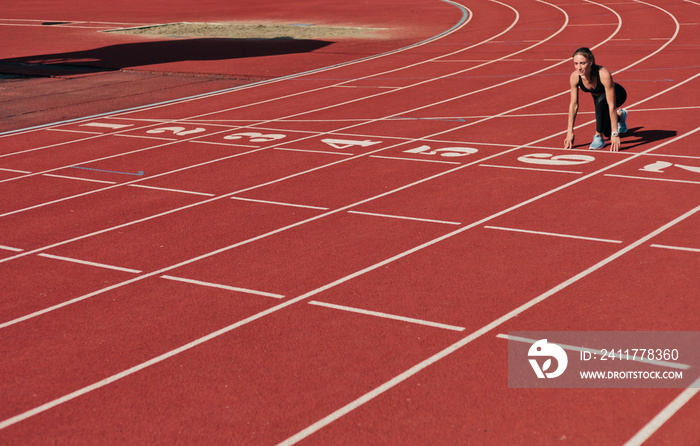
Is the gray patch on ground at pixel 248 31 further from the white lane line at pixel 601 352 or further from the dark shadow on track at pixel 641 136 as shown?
the white lane line at pixel 601 352

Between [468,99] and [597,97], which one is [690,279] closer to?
[597,97]

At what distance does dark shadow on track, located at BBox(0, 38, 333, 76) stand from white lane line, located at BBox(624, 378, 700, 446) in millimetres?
18951

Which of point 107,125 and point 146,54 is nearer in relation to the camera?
point 107,125

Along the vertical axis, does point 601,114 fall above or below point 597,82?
below

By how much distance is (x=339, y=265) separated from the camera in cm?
704

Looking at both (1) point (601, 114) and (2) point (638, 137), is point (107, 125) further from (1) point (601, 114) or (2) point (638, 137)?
(2) point (638, 137)

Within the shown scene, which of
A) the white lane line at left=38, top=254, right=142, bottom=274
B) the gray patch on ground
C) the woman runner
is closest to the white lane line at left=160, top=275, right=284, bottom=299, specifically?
the white lane line at left=38, top=254, right=142, bottom=274

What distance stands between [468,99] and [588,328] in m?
9.63

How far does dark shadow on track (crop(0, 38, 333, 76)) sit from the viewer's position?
71.4 feet

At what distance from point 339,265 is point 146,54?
60.0ft

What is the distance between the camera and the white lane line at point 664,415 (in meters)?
4.29

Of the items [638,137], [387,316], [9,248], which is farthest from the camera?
[638,137]

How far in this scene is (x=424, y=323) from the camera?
584 cm

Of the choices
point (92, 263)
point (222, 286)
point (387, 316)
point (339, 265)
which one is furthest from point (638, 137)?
point (92, 263)
